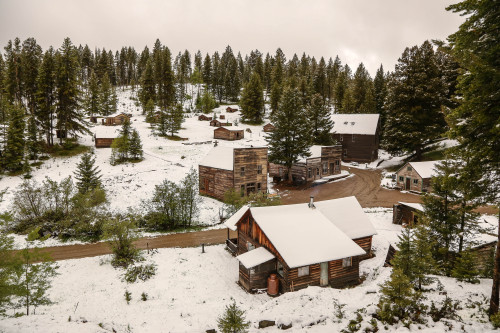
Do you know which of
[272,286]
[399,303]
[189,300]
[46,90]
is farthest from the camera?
[46,90]

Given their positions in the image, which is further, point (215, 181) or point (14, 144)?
point (14, 144)

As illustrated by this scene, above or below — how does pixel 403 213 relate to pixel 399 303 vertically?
below

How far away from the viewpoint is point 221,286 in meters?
18.9

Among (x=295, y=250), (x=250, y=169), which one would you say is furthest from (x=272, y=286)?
(x=250, y=169)

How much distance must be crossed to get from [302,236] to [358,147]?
4236 centimetres

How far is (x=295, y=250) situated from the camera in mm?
17609

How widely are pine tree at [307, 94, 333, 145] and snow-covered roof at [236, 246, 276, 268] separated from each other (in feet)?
133

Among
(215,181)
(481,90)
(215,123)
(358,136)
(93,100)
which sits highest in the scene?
(93,100)

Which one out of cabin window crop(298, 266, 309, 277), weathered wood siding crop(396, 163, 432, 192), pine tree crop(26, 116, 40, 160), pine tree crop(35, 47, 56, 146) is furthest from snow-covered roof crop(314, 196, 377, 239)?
pine tree crop(35, 47, 56, 146)

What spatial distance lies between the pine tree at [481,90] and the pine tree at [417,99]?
120 feet

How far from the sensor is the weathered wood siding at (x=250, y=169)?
36.0 meters

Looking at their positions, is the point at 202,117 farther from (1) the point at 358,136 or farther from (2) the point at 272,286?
(2) the point at 272,286

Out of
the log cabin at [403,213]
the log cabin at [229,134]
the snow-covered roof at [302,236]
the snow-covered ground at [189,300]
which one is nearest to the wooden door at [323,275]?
the snow-covered roof at [302,236]

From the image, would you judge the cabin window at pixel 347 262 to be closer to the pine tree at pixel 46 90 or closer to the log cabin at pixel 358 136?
the log cabin at pixel 358 136
